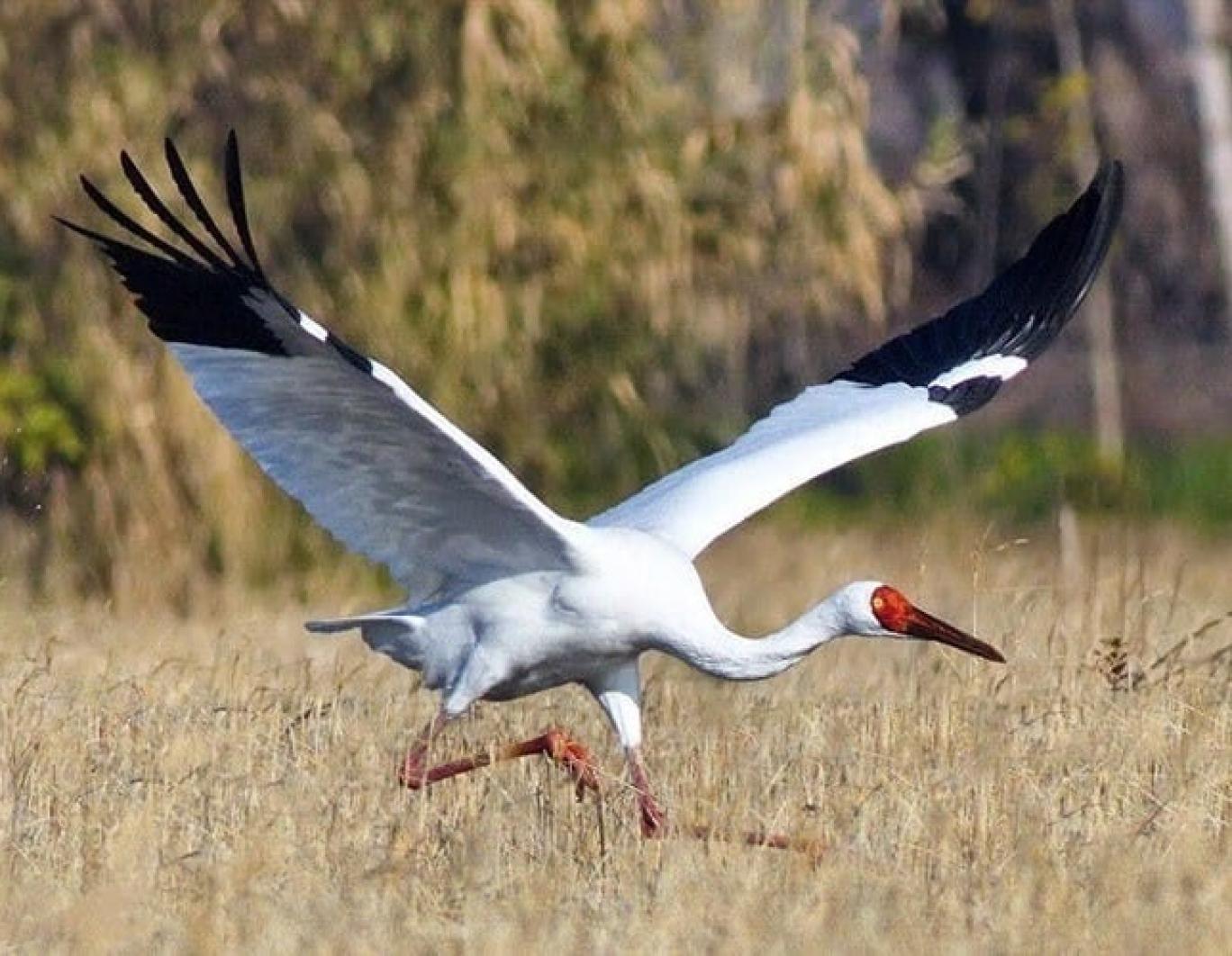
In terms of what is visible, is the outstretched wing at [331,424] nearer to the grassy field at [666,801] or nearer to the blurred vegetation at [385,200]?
the grassy field at [666,801]

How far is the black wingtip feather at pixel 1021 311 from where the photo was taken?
30.3 ft

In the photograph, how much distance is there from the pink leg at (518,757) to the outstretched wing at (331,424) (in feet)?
1.40

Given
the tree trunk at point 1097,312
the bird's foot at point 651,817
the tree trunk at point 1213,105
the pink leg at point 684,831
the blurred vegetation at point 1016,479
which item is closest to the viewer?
Result: the pink leg at point 684,831

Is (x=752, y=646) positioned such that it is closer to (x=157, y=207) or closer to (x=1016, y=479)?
(x=157, y=207)

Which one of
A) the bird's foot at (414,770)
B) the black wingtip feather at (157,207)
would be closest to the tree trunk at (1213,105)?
the bird's foot at (414,770)

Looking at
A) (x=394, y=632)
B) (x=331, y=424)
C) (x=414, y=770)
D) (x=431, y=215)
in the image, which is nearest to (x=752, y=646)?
(x=414, y=770)

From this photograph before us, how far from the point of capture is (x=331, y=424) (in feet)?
24.9

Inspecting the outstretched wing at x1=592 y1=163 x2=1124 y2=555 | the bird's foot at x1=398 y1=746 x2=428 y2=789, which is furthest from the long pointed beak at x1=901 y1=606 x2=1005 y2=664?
the bird's foot at x1=398 y1=746 x2=428 y2=789

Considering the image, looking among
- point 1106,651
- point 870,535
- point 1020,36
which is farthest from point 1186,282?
point 1106,651

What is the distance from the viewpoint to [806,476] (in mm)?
8297

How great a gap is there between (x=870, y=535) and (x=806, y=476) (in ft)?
30.8

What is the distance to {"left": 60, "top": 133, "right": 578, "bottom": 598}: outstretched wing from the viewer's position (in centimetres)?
704

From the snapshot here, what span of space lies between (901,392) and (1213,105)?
9513mm

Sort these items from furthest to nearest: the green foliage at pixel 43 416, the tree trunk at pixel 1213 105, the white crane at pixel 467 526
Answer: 1. the tree trunk at pixel 1213 105
2. the green foliage at pixel 43 416
3. the white crane at pixel 467 526
